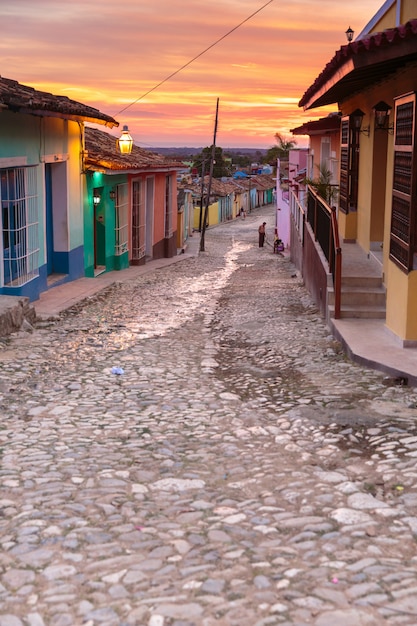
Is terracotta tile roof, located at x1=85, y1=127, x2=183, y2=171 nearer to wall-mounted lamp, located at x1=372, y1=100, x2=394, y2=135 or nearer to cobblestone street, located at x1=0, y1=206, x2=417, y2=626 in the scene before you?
wall-mounted lamp, located at x1=372, y1=100, x2=394, y2=135

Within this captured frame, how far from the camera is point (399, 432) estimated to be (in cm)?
586

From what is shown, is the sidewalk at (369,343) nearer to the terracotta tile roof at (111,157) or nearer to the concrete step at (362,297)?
the concrete step at (362,297)

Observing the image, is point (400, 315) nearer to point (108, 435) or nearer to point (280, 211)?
point (108, 435)

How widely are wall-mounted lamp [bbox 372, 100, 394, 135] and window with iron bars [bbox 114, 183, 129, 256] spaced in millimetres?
11059

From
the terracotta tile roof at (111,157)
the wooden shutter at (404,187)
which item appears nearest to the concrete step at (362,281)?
the wooden shutter at (404,187)

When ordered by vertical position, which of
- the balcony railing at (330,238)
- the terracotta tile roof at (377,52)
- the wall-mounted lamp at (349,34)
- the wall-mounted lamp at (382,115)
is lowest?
the balcony railing at (330,238)

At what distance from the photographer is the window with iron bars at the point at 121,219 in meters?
20.8

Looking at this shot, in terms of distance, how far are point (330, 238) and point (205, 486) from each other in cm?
669

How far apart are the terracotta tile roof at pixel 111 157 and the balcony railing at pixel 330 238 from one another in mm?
5147

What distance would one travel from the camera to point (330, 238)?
1107 centimetres

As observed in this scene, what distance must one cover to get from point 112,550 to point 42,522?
22.1 inches

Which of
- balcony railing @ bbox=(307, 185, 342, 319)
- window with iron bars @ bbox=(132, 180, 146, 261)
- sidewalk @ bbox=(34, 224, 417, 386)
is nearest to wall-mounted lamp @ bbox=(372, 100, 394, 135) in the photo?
balcony railing @ bbox=(307, 185, 342, 319)

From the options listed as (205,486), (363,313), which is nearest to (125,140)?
(363,313)

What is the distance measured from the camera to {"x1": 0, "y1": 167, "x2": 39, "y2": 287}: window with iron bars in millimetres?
12188
